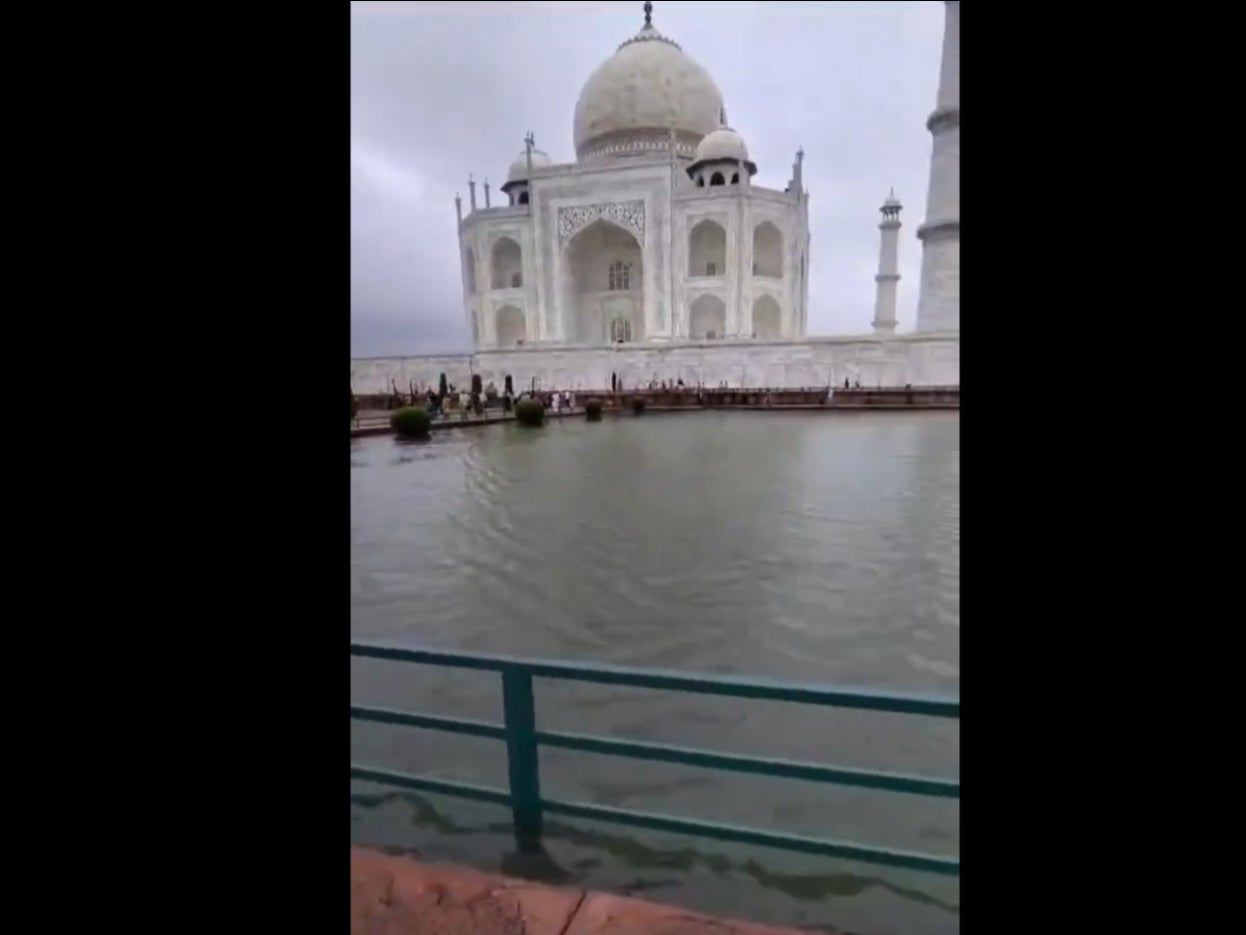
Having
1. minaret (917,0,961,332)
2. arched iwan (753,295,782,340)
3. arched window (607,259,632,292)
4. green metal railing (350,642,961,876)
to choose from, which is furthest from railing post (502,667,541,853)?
arched window (607,259,632,292)

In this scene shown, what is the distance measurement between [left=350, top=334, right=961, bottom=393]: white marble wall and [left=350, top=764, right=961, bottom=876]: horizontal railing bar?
2098cm

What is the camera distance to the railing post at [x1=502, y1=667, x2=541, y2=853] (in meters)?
1.97

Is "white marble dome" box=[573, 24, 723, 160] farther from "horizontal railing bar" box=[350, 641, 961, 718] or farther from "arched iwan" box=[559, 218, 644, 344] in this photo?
"horizontal railing bar" box=[350, 641, 961, 718]

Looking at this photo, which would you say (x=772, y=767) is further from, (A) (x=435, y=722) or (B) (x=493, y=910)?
(A) (x=435, y=722)

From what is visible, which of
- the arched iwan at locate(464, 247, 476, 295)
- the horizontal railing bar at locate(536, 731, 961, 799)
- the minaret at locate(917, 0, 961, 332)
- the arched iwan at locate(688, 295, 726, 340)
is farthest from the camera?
the arched iwan at locate(464, 247, 476, 295)

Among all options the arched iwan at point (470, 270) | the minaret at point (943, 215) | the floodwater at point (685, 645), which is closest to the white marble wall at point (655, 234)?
the arched iwan at point (470, 270)

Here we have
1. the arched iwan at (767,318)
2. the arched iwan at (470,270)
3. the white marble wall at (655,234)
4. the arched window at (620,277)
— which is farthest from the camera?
the arched iwan at (470,270)

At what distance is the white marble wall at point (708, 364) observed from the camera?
22234 mm

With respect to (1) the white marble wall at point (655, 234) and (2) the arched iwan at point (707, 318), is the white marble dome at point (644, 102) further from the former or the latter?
(2) the arched iwan at point (707, 318)

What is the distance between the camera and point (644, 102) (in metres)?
30.1

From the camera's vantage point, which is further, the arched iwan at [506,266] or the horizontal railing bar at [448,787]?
the arched iwan at [506,266]

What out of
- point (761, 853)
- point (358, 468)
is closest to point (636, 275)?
point (358, 468)
